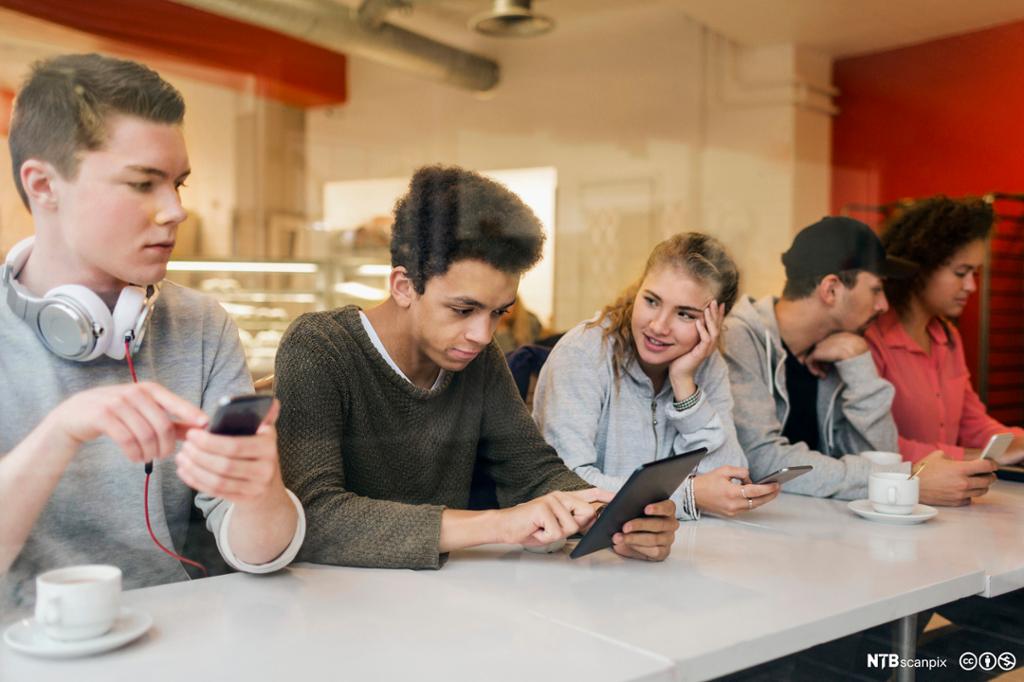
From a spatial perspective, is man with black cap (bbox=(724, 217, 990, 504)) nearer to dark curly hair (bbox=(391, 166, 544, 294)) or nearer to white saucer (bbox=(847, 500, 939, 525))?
white saucer (bbox=(847, 500, 939, 525))

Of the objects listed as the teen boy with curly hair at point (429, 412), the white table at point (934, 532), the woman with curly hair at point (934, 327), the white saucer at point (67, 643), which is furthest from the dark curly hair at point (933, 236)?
the white saucer at point (67, 643)

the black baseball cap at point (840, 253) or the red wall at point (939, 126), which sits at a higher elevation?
the red wall at point (939, 126)

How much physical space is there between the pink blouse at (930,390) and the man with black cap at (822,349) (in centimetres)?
13

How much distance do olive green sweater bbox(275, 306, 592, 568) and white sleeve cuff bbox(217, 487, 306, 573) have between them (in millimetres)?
59

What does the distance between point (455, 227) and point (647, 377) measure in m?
0.53

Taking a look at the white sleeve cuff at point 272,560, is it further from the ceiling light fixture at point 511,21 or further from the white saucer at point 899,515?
the ceiling light fixture at point 511,21

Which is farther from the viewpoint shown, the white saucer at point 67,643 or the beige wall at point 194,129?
the beige wall at point 194,129

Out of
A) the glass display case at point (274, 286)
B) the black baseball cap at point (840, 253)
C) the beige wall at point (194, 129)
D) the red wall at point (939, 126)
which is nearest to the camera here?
the beige wall at point (194, 129)

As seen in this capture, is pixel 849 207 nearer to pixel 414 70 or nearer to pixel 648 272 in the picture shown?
pixel 648 272

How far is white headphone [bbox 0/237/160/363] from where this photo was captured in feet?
3.51

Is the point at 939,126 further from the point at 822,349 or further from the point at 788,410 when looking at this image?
the point at 788,410

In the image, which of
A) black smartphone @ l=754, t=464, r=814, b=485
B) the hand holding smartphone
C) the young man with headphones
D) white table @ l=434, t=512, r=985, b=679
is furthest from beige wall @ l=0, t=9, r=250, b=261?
the hand holding smartphone

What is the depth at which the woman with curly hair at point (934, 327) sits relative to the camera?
2.47 m

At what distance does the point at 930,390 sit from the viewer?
251 cm
